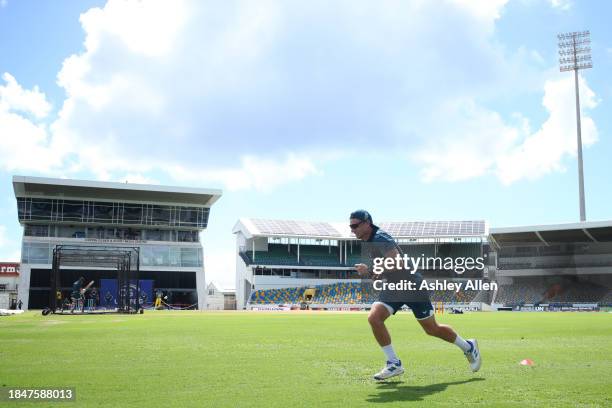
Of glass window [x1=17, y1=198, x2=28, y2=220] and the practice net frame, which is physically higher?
glass window [x1=17, y1=198, x2=28, y2=220]

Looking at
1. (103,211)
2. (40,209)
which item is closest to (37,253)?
(40,209)

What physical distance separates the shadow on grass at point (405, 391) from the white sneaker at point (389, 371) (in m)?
0.10

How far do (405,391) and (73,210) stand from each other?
71.2m

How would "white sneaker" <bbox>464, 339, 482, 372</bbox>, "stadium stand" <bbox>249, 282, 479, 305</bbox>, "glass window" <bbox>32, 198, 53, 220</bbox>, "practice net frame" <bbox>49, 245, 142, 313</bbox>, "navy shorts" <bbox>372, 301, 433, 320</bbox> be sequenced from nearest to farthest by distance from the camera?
"navy shorts" <bbox>372, 301, 433, 320</bbox> → "white sneaker" <bbox>464, 339, 482, 372</bbox> → "practice net frame" <bbox>49, 245, 142, 313</bbox> → "glass window" <bbox>32, 198, 53, 220</bbox> → "stadium stand" <bbox>249, 282, 479, 305</bbox>

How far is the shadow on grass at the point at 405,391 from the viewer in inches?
235

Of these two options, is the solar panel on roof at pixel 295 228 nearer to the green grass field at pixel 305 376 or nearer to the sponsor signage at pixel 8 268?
the sponsor signage at pixel 8 268

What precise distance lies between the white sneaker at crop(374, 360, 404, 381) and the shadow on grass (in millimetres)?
101

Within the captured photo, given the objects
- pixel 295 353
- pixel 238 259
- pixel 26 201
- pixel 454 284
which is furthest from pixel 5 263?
pixel 295 353

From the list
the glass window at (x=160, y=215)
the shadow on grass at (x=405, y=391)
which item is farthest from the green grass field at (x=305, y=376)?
the glass window at (x=160, y=215)

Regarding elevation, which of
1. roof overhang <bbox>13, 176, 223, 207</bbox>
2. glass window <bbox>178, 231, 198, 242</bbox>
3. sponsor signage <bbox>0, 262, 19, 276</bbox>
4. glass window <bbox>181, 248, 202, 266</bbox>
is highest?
roof overhang <bbox>13, 176, 223, 207</bbox>

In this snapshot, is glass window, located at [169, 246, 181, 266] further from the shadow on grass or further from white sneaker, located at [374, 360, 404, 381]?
the shadow on grass

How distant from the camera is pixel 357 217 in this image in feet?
24.0

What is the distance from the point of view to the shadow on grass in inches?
235

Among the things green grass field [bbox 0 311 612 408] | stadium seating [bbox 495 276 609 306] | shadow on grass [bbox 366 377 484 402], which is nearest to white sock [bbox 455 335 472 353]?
green grass field [bbox 0 311 612 408]
